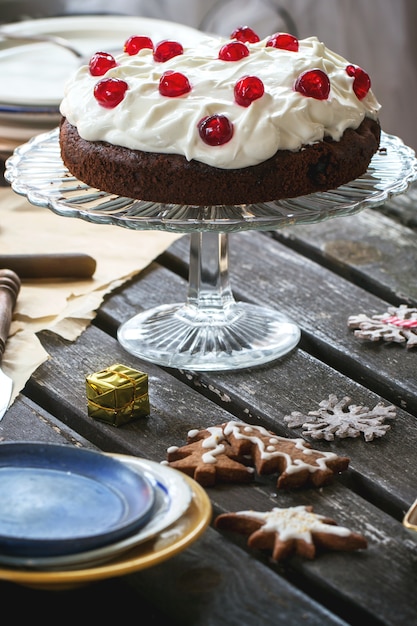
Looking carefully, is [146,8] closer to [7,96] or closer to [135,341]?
[7,96]

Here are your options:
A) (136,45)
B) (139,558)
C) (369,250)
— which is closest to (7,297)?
(136,45)

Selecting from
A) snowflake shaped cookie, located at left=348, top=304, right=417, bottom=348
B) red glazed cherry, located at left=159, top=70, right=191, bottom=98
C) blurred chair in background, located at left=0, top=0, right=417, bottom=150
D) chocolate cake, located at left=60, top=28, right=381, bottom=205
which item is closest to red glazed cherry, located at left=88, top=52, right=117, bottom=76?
chocolate cake, located at left=60, top=28, right=381, bottom=205

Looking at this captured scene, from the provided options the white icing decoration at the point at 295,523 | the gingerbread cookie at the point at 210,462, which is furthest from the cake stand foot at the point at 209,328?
the white icing decoration at the point at 295,523

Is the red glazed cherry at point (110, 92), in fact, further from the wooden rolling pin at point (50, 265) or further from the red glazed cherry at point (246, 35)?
the wooden rolling pin at point (50, 265)

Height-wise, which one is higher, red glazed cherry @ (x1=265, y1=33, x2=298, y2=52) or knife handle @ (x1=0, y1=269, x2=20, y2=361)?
red glazed cherry @ (x1=265, y1=33, x2=298, y2=52)

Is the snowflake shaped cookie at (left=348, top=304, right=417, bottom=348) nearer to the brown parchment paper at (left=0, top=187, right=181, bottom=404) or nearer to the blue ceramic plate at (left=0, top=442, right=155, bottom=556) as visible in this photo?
the brown parchment paper at (left=0, top=187, right=181, bottom=404)
